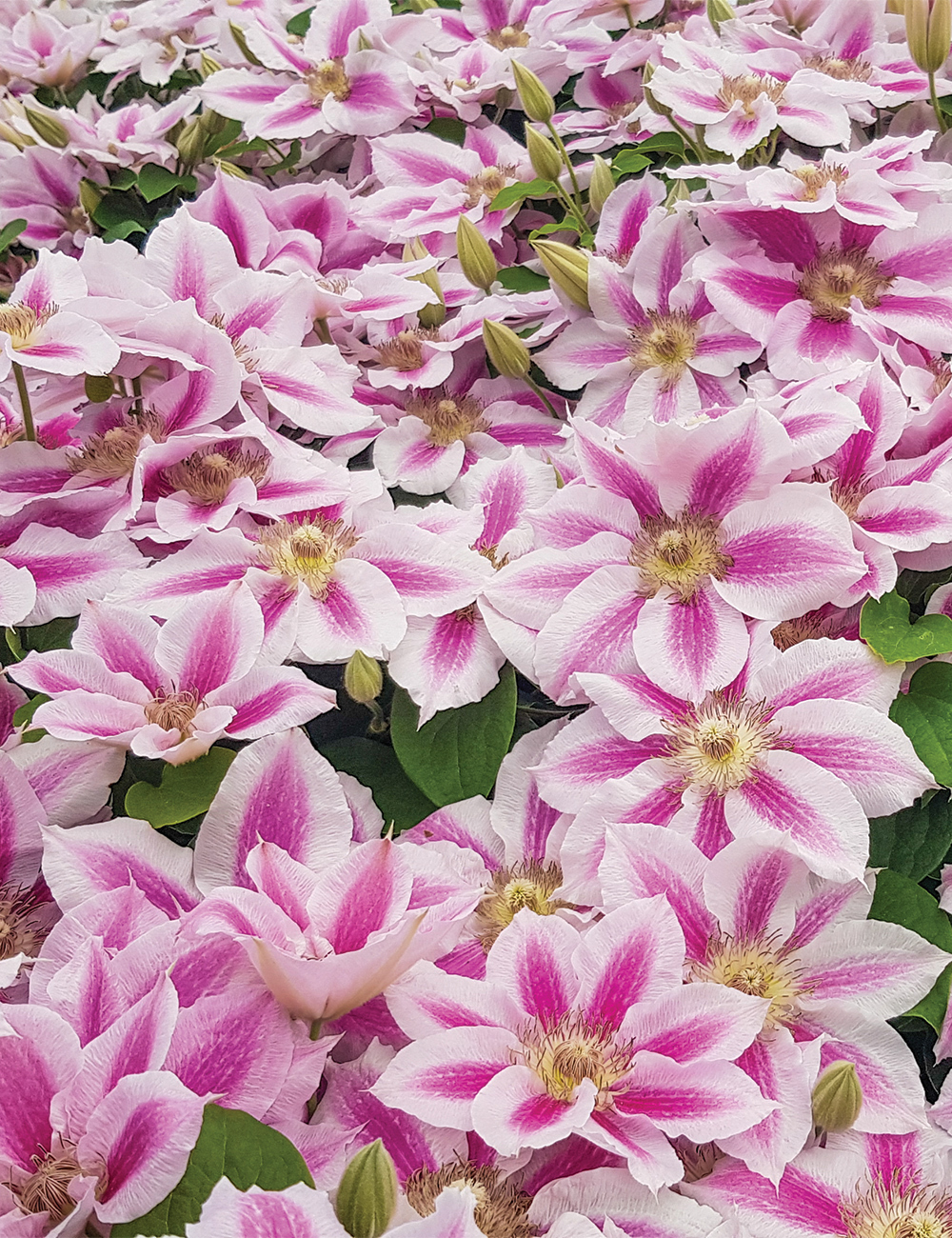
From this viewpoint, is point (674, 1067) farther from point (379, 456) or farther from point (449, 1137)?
point (379, 456)

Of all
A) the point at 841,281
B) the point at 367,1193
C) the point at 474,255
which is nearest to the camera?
the point at 367,1193

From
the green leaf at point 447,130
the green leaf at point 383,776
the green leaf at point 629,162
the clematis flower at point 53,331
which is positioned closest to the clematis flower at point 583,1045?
the green leaf at point 383,776

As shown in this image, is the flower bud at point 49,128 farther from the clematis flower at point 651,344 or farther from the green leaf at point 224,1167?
the green leaf at point 224,1167

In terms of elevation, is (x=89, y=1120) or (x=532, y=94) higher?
(x=532, y=94)

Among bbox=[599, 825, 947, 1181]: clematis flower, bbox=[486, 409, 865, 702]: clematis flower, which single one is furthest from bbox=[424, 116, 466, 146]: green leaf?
bbox=[599, 825, 947, 1181]: clematis flower

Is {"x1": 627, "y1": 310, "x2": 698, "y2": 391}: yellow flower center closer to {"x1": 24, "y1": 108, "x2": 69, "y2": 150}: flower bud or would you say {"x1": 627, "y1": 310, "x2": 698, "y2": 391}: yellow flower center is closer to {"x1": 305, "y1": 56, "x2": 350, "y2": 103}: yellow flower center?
{"x1": 305, "y1": 56, "x2": 350, "y2": 103}: yellow flower center

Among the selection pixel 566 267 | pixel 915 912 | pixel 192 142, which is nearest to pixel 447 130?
pixel 192 142

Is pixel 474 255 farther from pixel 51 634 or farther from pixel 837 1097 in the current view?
pixel 837 1097
